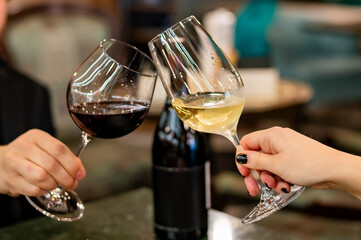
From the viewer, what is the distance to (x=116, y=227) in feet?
3.84

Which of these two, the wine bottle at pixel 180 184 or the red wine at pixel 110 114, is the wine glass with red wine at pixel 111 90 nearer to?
the red wine at pixel 110 114

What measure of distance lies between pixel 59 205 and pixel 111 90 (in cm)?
32

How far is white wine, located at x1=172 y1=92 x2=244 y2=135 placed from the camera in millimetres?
882

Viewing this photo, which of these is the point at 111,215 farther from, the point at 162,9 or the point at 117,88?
the point at 162,9

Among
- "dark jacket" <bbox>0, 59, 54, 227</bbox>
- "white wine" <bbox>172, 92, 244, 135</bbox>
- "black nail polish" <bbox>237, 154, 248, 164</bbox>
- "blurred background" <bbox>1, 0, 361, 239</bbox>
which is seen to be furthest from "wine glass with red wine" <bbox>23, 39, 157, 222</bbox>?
"blurred background" <bbox>1, 0, 361, 239</bbox>

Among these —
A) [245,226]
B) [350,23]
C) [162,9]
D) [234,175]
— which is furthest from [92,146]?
[350,23]

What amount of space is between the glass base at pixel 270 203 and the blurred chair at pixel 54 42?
218 centimetres

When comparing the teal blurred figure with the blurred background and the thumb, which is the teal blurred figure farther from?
the thumb

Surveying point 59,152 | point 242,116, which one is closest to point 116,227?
point 59,152

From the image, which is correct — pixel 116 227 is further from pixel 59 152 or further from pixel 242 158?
pixel 242 158

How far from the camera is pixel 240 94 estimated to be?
914mm

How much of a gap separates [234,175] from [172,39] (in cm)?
167

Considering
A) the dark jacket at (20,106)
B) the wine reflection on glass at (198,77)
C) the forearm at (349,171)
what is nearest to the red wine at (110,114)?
the wine reflection on glass at (198,77)

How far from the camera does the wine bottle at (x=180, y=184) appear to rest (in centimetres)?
106
